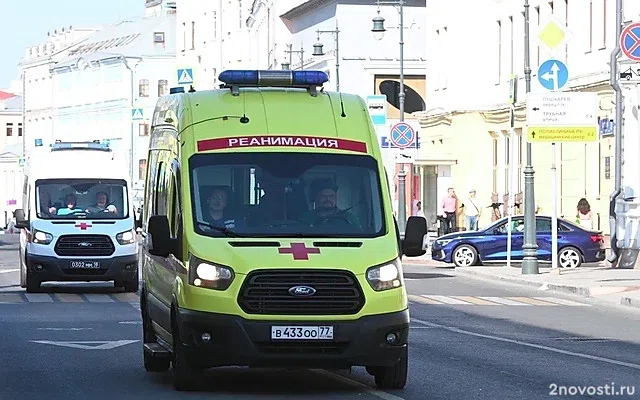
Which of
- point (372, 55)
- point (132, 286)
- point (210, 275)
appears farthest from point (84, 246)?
point (372, 55)

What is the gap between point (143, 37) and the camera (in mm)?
127625

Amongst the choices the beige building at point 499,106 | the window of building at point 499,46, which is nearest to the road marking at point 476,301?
the beige building at point 499,106

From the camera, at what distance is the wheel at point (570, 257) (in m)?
39.5

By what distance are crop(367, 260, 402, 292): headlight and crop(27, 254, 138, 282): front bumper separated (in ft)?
53.9

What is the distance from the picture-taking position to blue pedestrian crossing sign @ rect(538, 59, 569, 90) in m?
34.5

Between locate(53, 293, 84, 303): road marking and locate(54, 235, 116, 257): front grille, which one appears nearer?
locate(53, 293, 84, 303): road marking

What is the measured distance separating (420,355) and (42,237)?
43.4 ft

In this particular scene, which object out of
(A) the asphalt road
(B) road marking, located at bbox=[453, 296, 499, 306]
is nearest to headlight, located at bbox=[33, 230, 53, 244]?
(A) the asphalt road

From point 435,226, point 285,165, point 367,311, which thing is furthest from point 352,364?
point 435,226

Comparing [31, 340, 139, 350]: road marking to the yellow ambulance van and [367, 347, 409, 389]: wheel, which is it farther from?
[367, 347, 409, 389]: wheel

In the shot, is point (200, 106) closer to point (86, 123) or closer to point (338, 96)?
point (338, 96)

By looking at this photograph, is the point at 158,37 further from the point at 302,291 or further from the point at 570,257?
the point at 302,291

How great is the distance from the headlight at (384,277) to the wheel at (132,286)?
56.3 feet

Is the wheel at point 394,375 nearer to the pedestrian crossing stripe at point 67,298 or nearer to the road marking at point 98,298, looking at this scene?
the pedestrian crossing stripe at point 67,298
